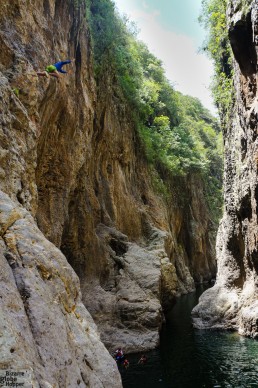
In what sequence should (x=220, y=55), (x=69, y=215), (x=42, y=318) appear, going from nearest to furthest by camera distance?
(x=42, y=318)
(x=69, y=215)
(x=220, y=55)

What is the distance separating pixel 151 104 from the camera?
38.5 metres

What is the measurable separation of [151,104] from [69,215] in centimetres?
2371

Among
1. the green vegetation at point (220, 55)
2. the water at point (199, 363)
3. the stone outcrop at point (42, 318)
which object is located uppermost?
the green vegetation at point (220, 55)

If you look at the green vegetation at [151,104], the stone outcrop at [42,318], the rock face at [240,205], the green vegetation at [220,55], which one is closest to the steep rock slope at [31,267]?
the stone outcrop at [42,318]

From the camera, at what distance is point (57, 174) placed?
1595cm

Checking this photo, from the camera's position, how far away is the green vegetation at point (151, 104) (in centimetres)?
2403

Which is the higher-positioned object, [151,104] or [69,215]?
[151,104]

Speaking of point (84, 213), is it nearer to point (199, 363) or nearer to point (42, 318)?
point (199, 363)

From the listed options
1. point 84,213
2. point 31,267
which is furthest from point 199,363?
point 31,267

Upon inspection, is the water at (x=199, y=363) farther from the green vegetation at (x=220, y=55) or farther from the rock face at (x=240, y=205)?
the green vegetation at (x=220, y=55)

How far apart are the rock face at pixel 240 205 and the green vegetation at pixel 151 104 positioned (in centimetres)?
714

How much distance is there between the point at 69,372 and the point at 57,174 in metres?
12.2

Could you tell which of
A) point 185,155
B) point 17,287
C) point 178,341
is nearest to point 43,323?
point 17,287

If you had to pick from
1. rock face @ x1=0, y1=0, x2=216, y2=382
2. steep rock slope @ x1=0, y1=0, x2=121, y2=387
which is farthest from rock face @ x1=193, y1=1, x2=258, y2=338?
steep rock slope @ x1=0, y1=0, x2=121, y2=387
